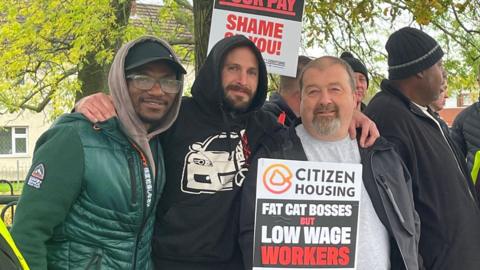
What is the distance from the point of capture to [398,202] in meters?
3.28

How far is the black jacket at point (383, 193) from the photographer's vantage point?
3182 mm

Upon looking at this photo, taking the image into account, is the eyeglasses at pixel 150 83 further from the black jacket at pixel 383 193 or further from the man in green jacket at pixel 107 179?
the black jacket at pixel 383 193

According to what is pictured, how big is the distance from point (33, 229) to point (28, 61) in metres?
10.5

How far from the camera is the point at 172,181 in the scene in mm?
3271

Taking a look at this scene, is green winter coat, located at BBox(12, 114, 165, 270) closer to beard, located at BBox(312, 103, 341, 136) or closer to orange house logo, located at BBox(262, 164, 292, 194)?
orange house logo, located at BBox(262, 164, 292, 194)

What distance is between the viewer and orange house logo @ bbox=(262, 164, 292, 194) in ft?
10.3

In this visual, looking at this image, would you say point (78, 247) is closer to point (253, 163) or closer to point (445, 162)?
point (253, 163)

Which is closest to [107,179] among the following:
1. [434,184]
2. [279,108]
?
[434,184]

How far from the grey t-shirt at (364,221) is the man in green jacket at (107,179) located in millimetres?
850

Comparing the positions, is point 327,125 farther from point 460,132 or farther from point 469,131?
point 460,132

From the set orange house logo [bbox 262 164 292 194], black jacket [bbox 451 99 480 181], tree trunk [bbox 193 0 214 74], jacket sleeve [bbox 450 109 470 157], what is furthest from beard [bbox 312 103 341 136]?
jacket sleeve [bbox 450 109 470 157]

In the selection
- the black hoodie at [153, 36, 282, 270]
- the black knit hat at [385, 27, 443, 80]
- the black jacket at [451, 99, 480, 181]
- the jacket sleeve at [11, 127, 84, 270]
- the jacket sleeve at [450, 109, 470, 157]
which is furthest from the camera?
the jacket sleeve at [450, 109, 470, 157]

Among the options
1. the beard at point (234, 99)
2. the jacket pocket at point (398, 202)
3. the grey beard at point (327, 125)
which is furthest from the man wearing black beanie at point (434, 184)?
the beard at point (234, 99)

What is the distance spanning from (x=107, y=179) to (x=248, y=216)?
737 millimetres
